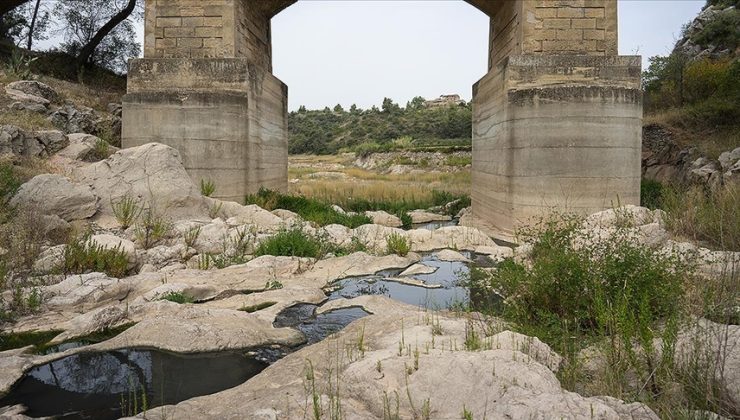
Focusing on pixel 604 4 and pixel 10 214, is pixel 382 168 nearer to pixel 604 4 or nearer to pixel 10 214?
pixel 604 4

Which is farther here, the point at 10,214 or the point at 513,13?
the point at 513,13

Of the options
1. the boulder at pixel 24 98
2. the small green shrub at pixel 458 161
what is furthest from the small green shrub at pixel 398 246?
the small green shrub at pixel 458 161

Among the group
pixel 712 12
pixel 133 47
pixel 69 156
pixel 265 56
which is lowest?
pixel 69 156

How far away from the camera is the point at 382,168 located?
114ft

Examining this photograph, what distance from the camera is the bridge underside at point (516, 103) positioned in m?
8.88

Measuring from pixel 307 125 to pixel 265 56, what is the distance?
55079 mm

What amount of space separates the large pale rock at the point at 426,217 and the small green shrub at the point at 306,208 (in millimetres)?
3080

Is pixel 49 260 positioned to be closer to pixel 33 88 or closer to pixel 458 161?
pixel 33 88

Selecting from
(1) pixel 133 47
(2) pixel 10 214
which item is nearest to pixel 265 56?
(2) pixel 10 214

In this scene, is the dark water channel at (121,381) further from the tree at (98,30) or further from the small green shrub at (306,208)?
the tree at (98,30)

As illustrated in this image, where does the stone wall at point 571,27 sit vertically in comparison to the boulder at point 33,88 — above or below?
above

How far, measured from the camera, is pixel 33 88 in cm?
Result: 1146

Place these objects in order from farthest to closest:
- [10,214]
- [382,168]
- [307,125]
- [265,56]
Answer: [307,125], [382,168], [265,56], [10,214]

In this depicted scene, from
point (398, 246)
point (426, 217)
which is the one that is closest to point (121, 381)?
point (398, 246)
